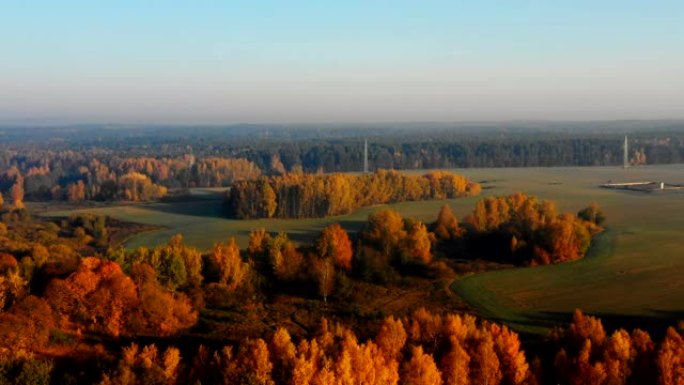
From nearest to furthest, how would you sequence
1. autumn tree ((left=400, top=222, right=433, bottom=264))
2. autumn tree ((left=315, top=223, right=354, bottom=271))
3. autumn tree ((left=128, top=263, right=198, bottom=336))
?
autumn tree ((left=128, top=263, right=198, bottom=336)) < autumn tree ((left=315, top=223, right=354, bottom=271)) < autumn tree ((left=400, top=222, right=433, bottom=264))

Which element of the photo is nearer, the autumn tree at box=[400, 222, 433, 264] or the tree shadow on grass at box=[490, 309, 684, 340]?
the tree shadow on grass at box=[490, 309, 684, 340]

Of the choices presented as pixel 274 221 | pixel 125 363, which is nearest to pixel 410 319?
pixel 125 363

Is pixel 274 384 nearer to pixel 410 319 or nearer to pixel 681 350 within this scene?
pixel 410 319

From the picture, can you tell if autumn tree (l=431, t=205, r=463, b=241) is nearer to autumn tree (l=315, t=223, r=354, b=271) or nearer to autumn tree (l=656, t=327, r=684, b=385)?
autumn tree (l=315, t=223, r=354, b=271)

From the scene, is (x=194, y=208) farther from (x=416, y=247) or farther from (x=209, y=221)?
(x=416, y=247)

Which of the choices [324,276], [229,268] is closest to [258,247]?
[229,268]

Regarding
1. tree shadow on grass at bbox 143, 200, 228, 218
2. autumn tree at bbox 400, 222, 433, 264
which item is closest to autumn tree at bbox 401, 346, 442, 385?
autumn tree at bbox 400, 222, 433, 264

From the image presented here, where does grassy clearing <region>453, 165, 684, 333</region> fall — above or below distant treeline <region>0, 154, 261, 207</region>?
below
